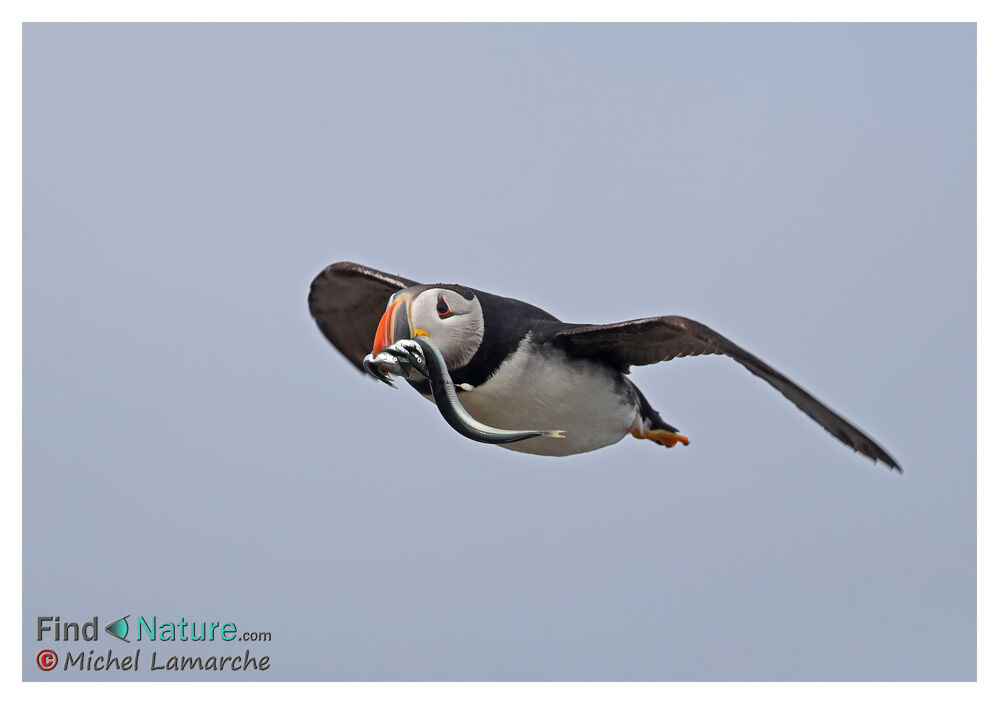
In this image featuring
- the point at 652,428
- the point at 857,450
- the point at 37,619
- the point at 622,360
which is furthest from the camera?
the point at 37,619

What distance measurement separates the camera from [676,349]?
638 centimetres

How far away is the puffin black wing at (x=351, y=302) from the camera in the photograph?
24.0 ft

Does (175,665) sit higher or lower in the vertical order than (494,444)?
lower

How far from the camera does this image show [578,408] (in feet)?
21.3

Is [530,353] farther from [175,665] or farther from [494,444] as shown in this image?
[175,665]

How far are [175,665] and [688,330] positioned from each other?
4028mm

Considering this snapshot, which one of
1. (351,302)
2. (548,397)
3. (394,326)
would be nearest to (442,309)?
(394,326)

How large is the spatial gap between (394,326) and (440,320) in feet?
0.82

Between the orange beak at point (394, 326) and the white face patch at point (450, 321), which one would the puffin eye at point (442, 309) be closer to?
the white face patch at point (450, 321)

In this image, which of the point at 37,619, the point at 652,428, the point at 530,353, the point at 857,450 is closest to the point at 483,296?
the point at 530,353

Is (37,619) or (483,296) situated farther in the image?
(37,619)

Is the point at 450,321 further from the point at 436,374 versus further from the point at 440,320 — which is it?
the point at 436,374

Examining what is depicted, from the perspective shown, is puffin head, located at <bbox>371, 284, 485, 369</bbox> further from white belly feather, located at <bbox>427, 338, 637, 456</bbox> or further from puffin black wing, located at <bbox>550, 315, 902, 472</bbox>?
puffin black wing, located at <bbox>550, 315, 902, 472</bbox>

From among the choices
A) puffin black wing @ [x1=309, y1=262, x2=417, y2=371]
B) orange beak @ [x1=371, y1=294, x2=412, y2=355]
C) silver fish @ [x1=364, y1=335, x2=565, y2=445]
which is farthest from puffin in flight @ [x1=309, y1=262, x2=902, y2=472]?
puffin black wing @ [x1=309, y1=262, x2=417, y2=371]
